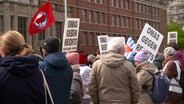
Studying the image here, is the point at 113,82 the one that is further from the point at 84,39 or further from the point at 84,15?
the point at 84,15

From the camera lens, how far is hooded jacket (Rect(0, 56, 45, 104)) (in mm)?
3797

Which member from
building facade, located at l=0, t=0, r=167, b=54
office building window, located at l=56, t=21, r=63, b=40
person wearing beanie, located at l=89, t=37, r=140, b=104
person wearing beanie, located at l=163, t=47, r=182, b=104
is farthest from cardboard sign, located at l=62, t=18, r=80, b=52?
office building window, located at l=56, t=21, r=63, b=40

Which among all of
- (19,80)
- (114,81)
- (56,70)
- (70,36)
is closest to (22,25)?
(70,36)

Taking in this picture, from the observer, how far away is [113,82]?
240 inches

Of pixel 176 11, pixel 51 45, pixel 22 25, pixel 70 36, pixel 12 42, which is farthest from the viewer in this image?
pixel 176 11

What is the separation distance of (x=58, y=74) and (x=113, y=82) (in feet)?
2.59

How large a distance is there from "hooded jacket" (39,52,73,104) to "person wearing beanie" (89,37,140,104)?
0.52 m

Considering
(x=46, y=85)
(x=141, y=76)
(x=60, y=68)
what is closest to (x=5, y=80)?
(x=46, y=85)

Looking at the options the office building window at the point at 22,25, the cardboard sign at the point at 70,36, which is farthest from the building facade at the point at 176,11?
the cardboard sign at the point at 70,36

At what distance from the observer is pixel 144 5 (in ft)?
261

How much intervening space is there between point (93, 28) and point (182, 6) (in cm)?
4983

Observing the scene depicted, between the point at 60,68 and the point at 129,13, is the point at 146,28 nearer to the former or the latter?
the point at 60,68

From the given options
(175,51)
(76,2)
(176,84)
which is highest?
(76,2)

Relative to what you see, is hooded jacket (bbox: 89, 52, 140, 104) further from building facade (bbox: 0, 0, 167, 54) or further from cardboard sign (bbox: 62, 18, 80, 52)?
building facade (bbox: 0, 0, 167, 54)
